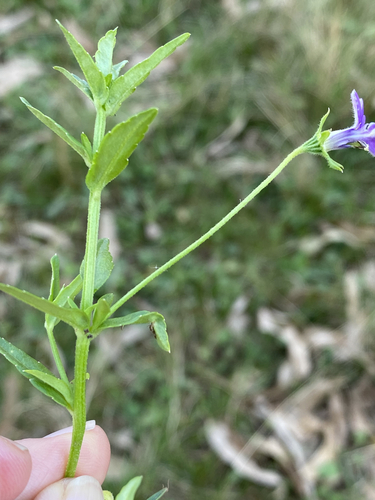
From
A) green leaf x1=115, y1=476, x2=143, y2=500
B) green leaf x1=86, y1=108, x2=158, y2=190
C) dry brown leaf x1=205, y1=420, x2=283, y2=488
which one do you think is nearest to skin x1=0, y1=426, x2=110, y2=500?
green leaf x1=115, y1=476, x2=143, y2=500

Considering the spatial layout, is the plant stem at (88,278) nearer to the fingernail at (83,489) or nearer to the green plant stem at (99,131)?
the green plant stem at (99,131)

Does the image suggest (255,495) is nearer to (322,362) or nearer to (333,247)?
(322,362)

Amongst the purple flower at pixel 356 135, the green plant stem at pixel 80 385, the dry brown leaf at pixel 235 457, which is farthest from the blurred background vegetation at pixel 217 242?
the purple flower at pixel 356 135

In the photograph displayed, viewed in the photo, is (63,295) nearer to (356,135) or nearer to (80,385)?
(80,385)

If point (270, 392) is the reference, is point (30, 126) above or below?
above

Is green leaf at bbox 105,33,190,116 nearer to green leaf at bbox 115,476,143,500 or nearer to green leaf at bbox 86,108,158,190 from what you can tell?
green leaf at bbox 86,108,158,190

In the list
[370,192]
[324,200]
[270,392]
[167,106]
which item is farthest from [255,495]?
[167,106]

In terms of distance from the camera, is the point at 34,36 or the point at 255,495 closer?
the point at 255,495
